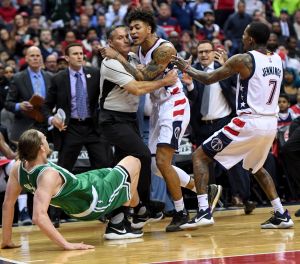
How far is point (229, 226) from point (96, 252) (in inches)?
95.8

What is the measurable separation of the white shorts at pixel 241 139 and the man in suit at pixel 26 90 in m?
3.52

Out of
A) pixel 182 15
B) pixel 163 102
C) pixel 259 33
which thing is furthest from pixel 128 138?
pixel 182 15

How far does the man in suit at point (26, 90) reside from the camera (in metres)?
13.0

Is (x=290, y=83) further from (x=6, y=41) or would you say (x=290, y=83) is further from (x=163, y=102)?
(x=163, y=102)

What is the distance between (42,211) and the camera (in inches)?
336

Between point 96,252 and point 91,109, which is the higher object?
point 91,109

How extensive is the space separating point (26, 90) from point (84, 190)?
15.0 ft

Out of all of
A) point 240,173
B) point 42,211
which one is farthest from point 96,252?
point 240,173

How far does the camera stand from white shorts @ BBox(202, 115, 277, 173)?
999cm

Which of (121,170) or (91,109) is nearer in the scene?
(121,170)

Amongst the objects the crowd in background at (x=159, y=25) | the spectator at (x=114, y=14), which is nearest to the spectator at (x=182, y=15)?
the crowd in background at (x=159, y=25)

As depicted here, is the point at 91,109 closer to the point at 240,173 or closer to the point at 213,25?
the point at 240,173

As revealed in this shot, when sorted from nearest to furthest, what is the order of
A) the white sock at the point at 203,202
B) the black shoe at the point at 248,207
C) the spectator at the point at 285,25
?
the white sock at the point at 203,202 < the black shoe at the point at 248,207 < the spectator at the point at 285,25

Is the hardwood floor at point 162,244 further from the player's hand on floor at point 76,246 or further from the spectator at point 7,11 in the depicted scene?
the spectator at point 7,11
